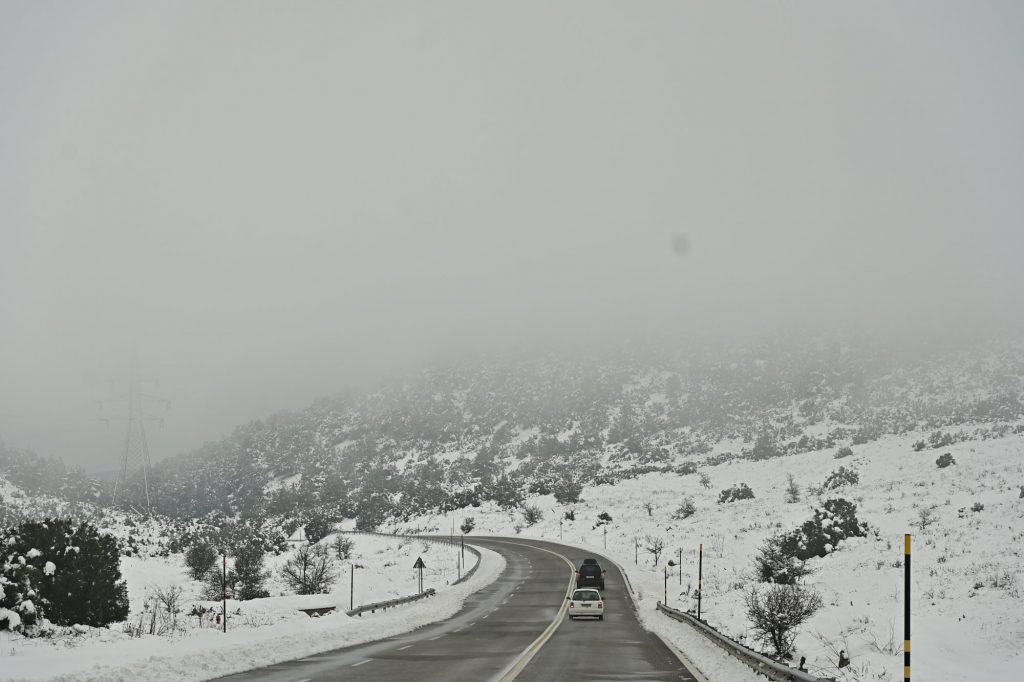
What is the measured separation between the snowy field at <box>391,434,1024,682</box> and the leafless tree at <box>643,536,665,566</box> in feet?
1.82

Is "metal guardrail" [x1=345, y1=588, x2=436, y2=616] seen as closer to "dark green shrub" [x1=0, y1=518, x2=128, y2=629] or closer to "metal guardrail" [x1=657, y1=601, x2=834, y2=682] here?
"dark green shrub" [x1=0, y1=518, x2=128, y2=629]

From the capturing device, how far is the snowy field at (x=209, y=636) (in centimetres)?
1545

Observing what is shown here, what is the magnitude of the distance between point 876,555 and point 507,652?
2054cm

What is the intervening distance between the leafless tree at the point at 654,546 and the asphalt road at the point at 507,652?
22.4 metres

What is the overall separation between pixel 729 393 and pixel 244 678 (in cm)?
15858

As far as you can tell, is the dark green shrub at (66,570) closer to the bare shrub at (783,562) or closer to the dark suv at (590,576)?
the bare shrub at (783,562)

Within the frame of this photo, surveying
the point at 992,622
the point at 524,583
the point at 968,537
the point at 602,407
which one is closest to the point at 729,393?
the point at 602,407

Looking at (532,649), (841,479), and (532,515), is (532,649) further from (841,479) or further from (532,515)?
(532,515)

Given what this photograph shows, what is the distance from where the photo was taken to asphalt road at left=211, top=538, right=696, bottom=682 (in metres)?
16.7

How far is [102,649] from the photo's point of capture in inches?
700

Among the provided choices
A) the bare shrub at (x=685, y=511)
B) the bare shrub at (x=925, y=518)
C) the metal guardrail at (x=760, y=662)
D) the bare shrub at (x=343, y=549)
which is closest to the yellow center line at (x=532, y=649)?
the metal guardrail at (x=760, y=662)

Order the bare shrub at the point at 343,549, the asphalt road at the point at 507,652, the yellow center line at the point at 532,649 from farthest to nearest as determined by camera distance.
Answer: the bare shrub at the point at 343,549, the yellow center line at the point at 532,649, the asphalt road at the point at 507,652

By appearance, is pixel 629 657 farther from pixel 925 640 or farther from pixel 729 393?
pixel 729 393

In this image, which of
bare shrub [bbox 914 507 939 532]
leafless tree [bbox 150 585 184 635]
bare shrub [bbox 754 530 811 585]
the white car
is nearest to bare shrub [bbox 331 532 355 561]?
leafless tree [bbox 150 585 184 635]
